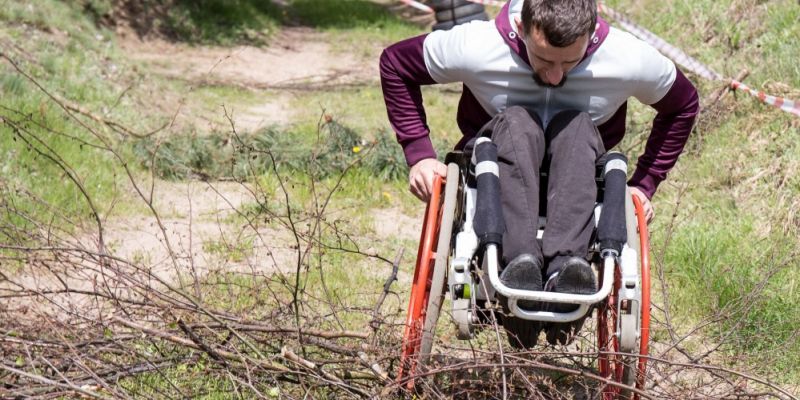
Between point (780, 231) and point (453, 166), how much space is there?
290cm

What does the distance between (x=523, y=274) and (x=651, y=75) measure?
3.18ft

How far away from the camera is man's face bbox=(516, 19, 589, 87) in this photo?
344 cm

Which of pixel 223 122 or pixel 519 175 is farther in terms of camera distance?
pixel 223 122

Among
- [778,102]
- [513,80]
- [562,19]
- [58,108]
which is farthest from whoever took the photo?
[58,108]

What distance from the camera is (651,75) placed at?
3.74 m

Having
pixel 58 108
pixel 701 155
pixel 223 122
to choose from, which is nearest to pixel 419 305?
pixel 701 155

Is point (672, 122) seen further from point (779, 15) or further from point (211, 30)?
point (211, 30)

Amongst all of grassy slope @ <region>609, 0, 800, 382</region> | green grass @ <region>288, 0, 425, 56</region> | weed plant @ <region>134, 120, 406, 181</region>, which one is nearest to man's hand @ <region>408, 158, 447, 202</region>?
grassy slope @ <region>609, 0, 800, 382</region>

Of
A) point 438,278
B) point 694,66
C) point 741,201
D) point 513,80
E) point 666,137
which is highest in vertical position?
point 513,80

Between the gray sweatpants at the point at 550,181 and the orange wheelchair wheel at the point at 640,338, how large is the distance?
0.19 meters

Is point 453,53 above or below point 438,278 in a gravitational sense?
above

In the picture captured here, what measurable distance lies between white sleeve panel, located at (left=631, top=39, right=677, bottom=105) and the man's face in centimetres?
29

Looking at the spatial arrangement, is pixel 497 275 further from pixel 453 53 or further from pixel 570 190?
pixel 453 53

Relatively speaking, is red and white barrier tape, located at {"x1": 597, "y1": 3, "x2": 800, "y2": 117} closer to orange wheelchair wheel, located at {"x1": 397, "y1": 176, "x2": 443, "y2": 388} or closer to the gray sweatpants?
the gray sweatpants
